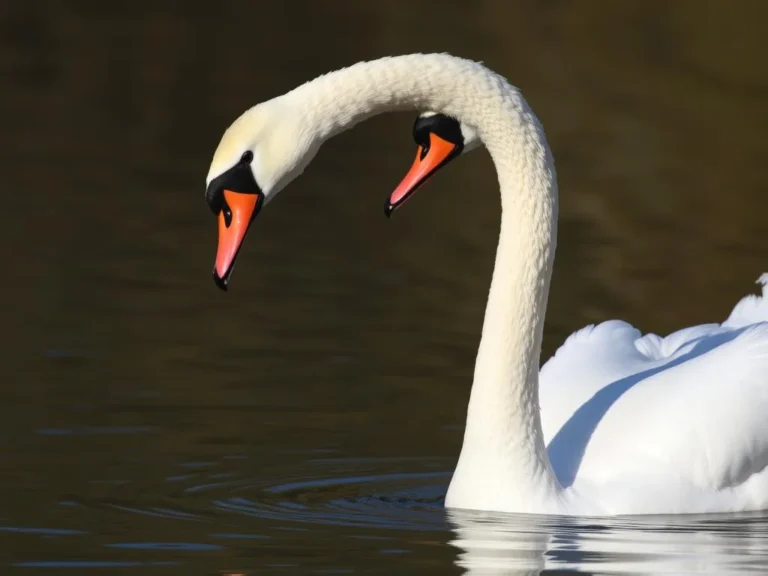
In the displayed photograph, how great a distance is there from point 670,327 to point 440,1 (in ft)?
69.6

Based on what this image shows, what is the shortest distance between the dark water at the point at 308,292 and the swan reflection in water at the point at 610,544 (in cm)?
2

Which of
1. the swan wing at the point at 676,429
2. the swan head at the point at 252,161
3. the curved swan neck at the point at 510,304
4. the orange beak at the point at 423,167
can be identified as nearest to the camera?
the swan head at the point at 252,161

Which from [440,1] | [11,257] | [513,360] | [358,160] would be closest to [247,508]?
[513,360]

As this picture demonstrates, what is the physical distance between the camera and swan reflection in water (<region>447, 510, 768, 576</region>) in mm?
6875

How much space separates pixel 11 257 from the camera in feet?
44.1

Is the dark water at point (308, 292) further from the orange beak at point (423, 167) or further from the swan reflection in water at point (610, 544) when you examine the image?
the orange beak at point (423, 167)

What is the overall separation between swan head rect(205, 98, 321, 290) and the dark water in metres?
1.12

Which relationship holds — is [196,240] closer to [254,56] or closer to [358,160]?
[358,160]

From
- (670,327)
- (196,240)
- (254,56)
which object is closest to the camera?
(670,327)

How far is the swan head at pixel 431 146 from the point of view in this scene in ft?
23.7

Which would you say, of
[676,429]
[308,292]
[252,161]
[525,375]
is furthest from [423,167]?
[308,292]

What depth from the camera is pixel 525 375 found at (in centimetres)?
771

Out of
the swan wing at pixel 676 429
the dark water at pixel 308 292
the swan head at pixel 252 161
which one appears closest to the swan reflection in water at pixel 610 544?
the dark water at pixel 308 292

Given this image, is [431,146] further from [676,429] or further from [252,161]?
[676,429]
